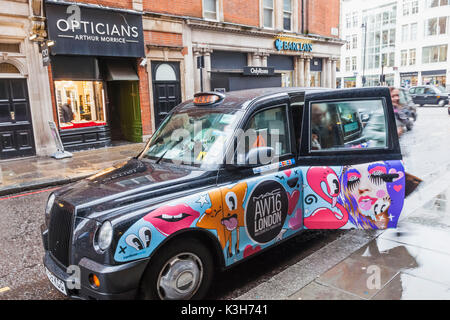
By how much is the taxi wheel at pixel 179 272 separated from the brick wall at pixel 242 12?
55.7 ft

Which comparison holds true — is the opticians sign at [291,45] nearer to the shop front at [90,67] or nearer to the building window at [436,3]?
the shop front at [90,67]

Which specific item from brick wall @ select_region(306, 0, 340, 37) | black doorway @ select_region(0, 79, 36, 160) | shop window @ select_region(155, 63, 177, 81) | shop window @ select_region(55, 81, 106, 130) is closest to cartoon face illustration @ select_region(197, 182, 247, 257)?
black doorway @ select_region(0, 79, 36, 160)

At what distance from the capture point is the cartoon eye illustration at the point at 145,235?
272 cm

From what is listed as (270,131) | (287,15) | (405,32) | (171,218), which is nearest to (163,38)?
(287,15)

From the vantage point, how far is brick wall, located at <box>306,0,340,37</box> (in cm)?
2356

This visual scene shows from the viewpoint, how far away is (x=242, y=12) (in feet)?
62.0

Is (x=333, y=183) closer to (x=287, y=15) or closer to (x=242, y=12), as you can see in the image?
(x=242, y=12)

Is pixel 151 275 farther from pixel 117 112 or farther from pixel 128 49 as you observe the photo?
pixel 117 112

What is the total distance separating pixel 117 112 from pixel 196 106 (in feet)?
43.1

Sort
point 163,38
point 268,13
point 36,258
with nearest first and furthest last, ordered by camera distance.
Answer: point 36,258 → point 163,38 → point 268,13

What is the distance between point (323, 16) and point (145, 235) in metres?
25.9
